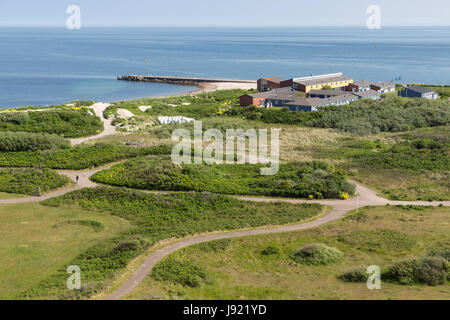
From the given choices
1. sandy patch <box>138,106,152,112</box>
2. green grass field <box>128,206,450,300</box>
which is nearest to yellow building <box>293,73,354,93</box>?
sandy patch <box>138,106,152,112</box>

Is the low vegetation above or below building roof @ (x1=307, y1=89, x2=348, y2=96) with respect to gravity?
below

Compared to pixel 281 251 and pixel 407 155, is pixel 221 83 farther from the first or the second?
pixel 281 251

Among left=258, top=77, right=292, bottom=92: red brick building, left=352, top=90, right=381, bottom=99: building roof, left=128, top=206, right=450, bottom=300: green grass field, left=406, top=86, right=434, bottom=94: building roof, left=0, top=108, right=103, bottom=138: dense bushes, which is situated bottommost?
left=128, top=206, right=450, bottom=300: green grass field

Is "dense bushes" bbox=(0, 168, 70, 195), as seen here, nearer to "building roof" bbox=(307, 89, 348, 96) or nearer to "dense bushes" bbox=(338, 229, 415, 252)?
"dense bushes" bbox=(338, 229, 415, 252)

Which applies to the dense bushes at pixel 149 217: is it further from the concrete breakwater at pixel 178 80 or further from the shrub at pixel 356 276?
the concrete breakwater at pixel 178 80

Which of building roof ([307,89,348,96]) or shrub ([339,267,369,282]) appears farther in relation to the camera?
building roof ([307,89,348,96])

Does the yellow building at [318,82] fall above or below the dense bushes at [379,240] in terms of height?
above

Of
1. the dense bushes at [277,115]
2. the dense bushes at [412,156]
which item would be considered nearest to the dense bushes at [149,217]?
the dense bushes at [412,156]
